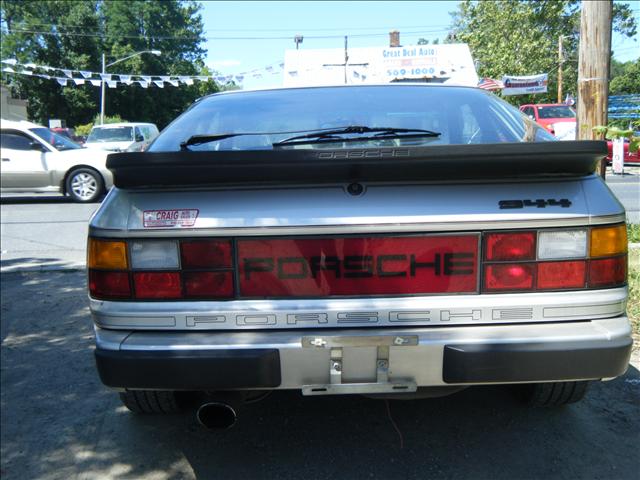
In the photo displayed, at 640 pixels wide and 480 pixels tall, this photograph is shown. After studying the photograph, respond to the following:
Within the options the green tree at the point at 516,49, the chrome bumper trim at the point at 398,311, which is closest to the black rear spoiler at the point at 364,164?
the chrome bumper trim at the point at 398,311

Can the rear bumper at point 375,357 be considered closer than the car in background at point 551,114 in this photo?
Yes

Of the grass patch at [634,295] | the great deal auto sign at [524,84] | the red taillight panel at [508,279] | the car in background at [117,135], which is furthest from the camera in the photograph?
the great deal auto sign at [524,84]

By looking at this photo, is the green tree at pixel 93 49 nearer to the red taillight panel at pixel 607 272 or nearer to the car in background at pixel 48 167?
the car in background at pixel 48 167

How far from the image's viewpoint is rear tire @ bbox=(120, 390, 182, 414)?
2.68 m

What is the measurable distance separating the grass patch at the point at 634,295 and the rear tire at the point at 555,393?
1.42m


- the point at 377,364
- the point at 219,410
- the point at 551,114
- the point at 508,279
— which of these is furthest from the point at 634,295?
the point at 551,114

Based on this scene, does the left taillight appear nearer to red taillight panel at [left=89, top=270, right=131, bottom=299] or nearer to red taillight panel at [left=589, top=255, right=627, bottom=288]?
red taillight panel at [left=89, top=270, right=131, bottom=299]

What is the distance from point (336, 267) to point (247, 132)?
3.21 ft

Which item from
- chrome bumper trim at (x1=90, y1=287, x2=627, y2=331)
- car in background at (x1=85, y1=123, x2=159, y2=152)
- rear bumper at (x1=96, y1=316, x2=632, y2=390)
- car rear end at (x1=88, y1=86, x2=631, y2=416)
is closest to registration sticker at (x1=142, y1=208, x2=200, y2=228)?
car rear end at (x1=88, y1=86, x2=631, y2=416)

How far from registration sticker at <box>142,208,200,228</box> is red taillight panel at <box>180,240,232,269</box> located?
0.07 m

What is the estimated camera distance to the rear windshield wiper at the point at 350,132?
253 cm

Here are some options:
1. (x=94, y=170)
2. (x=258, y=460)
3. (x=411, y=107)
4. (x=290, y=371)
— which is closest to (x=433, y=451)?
(x=258, y=460)

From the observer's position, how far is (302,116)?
288cm

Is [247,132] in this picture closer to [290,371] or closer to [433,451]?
[290,371]
